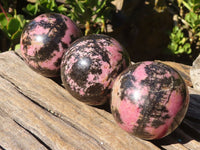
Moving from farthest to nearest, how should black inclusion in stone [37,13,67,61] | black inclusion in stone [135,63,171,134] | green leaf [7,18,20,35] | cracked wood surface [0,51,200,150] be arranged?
green leaf [7,18,20,35] < black inclusion in stone [37,13,67,61] < cracked wood surface [0,51,200,150] < black inclusion in stone [135,63,171,134]

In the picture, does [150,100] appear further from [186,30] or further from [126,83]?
[186,30]

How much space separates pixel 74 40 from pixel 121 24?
A: 176 centimetres

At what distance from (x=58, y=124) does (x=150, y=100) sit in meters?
0.70

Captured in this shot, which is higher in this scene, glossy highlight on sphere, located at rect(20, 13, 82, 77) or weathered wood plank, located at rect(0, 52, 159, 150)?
glossy highlight on sphere, located at rect(20, 13, 82, 77)

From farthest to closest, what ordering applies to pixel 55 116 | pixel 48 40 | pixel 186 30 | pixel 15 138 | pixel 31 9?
pixel 186 30
pixel 31 9
pixel 48 40
pixel 55 116
pixel 15 138

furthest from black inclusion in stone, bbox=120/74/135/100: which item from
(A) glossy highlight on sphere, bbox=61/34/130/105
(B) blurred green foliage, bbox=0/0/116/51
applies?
(B) blurred green foliage, bbox=0/0/116/51

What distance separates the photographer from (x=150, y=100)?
1.80m

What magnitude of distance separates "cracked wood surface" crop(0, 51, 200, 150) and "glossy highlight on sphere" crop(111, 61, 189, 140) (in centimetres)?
18

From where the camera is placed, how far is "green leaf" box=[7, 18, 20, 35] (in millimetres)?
3182

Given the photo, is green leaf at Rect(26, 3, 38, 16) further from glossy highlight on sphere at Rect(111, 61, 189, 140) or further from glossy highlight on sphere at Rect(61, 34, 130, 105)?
glossy highlight on sphere at Rect(111, 61, 189, 140)

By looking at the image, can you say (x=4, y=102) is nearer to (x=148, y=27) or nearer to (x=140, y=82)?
(x=140, y=82)

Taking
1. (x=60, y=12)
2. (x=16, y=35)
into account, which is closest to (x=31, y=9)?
(x=60, y=12)

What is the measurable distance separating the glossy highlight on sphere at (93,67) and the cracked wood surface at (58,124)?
7.2 inches

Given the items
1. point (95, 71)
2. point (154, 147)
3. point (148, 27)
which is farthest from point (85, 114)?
point (148, 27)
